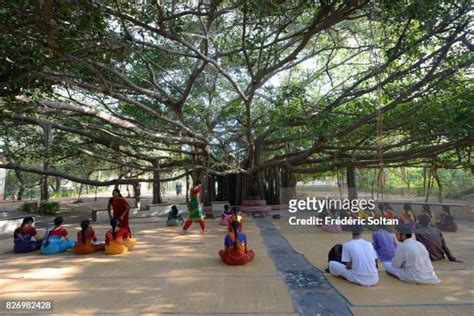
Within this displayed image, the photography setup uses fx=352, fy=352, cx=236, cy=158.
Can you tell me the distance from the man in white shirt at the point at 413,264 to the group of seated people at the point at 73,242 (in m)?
4.59

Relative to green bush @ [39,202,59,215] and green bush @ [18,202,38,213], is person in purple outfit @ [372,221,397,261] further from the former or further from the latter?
green bush @ [18,202,38,213]

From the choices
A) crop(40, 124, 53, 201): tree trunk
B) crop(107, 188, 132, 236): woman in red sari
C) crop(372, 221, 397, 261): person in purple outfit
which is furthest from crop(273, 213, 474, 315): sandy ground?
crop(40, 124, 53, 201): tree trunk

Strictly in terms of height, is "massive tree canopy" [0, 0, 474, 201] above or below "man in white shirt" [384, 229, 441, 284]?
above

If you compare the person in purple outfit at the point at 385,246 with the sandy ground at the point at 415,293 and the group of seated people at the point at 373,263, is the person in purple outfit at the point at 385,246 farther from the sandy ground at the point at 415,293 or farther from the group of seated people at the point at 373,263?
the group of seated people at the point at 373,263

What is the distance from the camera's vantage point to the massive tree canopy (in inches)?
202

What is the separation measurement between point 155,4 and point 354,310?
4.62m

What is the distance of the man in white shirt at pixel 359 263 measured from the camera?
4293mm

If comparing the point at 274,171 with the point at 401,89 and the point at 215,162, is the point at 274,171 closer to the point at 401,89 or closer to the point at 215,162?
the point at 215,162

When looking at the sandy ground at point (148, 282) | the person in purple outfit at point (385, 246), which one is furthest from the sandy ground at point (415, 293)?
the sandy ground at point (148, 282)

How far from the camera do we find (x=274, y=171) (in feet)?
50.5

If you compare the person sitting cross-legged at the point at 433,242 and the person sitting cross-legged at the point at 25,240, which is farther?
the person sitting cross-legged at the point at 25,240

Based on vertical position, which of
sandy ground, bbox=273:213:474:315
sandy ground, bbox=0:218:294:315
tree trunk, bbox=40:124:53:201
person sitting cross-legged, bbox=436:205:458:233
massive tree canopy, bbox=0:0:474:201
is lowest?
sandy ground, bbox=273:213:474:315

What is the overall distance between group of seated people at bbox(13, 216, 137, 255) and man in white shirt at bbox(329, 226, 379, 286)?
3989 millimetres

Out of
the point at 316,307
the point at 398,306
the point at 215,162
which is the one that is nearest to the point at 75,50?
the point at 316,307
